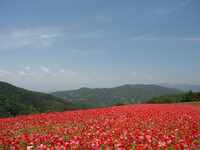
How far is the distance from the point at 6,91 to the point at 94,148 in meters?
153

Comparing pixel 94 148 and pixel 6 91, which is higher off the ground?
pixel 94 148

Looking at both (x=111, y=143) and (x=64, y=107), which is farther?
(x=64, y=107)

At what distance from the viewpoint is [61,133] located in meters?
6.85

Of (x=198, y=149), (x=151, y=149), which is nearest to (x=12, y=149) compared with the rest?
(x=151, y=149)

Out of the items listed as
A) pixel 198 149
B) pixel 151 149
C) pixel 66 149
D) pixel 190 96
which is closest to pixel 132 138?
pixel 151 149

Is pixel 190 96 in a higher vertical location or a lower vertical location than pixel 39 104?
higher

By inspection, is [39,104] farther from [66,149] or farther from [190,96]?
[66,149]

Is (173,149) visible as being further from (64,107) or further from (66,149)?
(64,107)

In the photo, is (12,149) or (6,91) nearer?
(12,149)

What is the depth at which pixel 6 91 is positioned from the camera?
126m

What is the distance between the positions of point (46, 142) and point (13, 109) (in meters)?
69.8

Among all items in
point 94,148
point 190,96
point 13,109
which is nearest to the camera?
point 94,148

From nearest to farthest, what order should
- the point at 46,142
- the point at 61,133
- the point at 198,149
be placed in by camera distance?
the point at 198,149 < the point at 46,142 < the point at 61,133

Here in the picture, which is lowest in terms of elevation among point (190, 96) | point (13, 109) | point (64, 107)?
point (64, 107)
